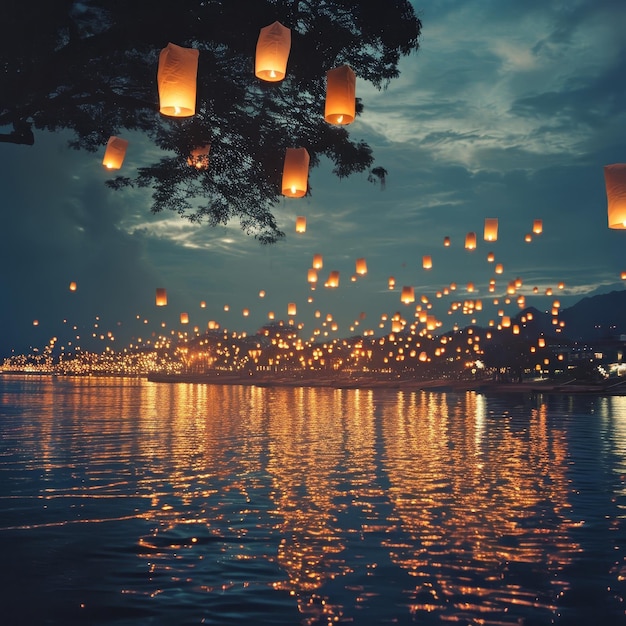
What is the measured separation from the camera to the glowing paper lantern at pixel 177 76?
6.05 m

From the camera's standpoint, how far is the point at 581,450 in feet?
47.4

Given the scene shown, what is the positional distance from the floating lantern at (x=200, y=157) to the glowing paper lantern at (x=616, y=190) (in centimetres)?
381

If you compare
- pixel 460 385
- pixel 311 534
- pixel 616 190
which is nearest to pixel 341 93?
pixel 616 190

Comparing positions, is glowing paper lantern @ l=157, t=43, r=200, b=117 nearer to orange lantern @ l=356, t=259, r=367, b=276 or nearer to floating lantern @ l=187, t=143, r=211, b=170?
floating lantern @ l=187, t=143, r=211, b=170

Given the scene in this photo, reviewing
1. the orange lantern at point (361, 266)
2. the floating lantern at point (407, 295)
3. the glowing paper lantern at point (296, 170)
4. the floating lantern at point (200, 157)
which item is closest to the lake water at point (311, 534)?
the glowing paper lantern at point (296, 170)

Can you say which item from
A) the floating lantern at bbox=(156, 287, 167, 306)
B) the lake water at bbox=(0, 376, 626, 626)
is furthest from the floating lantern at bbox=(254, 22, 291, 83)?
the floating lantern at bbox=(156, 287, 167, 306)

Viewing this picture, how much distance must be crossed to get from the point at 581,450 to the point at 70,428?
489 inches

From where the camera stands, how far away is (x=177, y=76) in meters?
6.08

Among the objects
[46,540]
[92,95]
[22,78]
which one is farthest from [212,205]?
[46,540]

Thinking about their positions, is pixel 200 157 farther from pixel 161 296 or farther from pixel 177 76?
pixel 161 296

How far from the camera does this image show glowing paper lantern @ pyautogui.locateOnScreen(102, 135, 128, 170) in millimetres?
7797

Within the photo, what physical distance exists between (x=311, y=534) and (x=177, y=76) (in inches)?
161

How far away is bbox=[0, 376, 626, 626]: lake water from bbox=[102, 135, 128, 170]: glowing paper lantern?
11.7 feet

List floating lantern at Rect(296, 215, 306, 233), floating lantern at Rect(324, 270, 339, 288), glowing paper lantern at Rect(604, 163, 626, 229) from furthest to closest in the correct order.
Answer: floating lantern at Rect(324, 270, 339, 288)
floating lantern at Rect(296, 215, 306, 233)
glowing paper lantern at Rect(604, 163, 626, 229)
